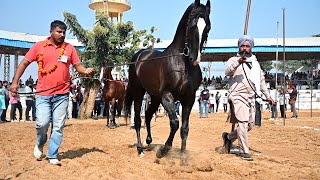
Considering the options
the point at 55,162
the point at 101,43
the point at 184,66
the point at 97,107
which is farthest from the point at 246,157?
the point at 97,107

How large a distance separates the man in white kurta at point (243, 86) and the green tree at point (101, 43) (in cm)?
1389

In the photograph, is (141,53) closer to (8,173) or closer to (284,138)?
(8,173)

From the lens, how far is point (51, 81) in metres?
5.43

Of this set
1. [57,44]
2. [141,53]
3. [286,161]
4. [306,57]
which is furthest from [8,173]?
[306,57]

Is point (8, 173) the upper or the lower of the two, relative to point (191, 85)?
lower

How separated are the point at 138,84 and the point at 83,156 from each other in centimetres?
200

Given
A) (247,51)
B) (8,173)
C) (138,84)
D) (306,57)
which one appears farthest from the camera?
(306,57)

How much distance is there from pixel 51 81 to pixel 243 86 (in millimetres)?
3191

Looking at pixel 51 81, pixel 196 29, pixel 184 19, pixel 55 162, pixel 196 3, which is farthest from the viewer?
pixel 184 19

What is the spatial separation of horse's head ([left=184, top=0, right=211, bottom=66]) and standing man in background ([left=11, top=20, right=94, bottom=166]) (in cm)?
194

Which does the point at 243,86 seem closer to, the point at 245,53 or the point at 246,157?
the point at 245,53

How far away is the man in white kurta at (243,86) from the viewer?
598 cm

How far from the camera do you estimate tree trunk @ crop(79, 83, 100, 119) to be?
2111 centimetres

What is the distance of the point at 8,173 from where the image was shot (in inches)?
189
